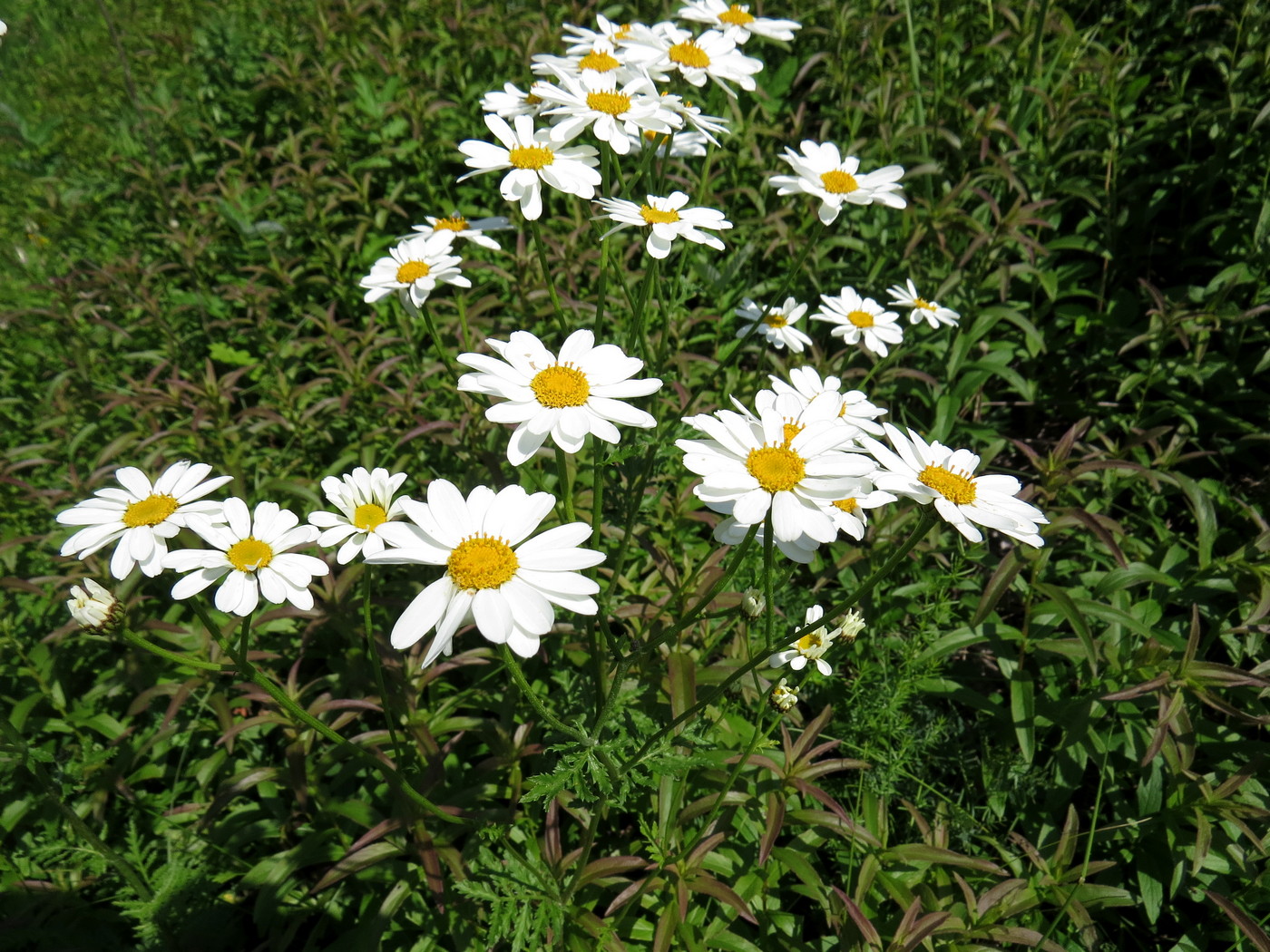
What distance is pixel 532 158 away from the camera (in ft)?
6.23

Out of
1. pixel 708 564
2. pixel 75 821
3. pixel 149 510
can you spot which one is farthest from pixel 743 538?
pixel 75 821

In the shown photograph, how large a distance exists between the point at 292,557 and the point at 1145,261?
382 centimetres

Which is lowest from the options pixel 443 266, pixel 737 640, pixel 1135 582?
pixel 737 640

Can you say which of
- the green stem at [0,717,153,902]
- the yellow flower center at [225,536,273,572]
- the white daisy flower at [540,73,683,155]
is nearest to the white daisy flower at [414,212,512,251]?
the white daisy flower at [540,73,683,155]

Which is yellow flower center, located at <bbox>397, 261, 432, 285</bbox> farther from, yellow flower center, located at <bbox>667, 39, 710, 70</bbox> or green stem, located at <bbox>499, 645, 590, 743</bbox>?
green stem, located at <bbox>499, 645, 590, 743</bbox>

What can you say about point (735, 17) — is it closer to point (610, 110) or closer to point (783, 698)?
point (610, 110)

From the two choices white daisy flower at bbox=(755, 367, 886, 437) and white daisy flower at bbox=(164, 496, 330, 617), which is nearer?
white daisy flower at bbox=(164, 496, 330, 617)

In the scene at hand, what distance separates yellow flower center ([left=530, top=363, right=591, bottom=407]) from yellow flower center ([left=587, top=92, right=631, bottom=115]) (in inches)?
32.6

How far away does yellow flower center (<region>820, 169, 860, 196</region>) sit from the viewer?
2.03 meters

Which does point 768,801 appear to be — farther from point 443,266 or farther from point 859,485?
point 443,266

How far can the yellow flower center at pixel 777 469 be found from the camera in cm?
135

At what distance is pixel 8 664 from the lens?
8.41 ft

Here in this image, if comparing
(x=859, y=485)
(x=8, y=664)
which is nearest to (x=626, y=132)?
(x=859, y=485)

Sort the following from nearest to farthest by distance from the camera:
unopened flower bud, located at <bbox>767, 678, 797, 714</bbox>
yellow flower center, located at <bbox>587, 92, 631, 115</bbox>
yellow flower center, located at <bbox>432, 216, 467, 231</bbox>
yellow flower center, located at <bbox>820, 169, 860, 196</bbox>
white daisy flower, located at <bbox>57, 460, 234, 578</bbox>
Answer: white daisy flower, located at <bbox>57, 460, 234, 578</bbox> → unopened flower bud, located at <bbox>767, 678, 797, 714</bbox> → yellow flower center, located at <bbox>587, 92, 631, 115</bbox> → yellow flower center, located at <bbox>820, 169, 860, 196</bbox> → yellow flower center, located at <bbox>432, 216, 467, 231</bbox>
